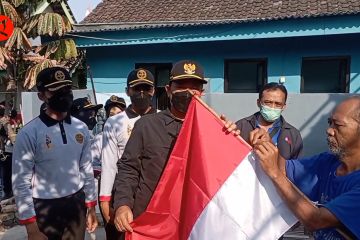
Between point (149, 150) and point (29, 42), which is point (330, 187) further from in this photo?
point (29, 42)

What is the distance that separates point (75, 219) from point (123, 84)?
7458mm

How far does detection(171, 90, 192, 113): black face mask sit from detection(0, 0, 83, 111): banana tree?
7.15m

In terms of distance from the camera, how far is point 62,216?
3104 mm

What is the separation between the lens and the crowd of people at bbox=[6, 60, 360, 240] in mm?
1843

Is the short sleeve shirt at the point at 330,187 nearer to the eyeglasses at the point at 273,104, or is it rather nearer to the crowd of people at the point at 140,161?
the crowd of people at the point at 140,161

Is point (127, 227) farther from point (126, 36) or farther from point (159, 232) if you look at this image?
point (126, 36)

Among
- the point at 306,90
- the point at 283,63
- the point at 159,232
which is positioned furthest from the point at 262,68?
the point at 159,232

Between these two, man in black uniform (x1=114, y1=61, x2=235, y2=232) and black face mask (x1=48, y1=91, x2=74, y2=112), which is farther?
black face mask (x1=48, y1=91, x2=74, y2=112)

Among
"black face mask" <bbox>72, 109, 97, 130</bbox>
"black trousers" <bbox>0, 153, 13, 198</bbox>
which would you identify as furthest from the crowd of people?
"black trousers" <bbox>0, 153, 13, 198</bbox>

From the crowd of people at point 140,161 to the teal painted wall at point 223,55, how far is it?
549 centimetres

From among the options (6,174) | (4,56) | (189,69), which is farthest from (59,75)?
(4,56)

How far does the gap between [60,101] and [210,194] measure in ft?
4.85

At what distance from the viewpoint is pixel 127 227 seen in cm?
229

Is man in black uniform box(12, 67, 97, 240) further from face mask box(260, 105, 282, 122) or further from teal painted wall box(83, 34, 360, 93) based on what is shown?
teal painted wall box(83, 34, 360, 93)
